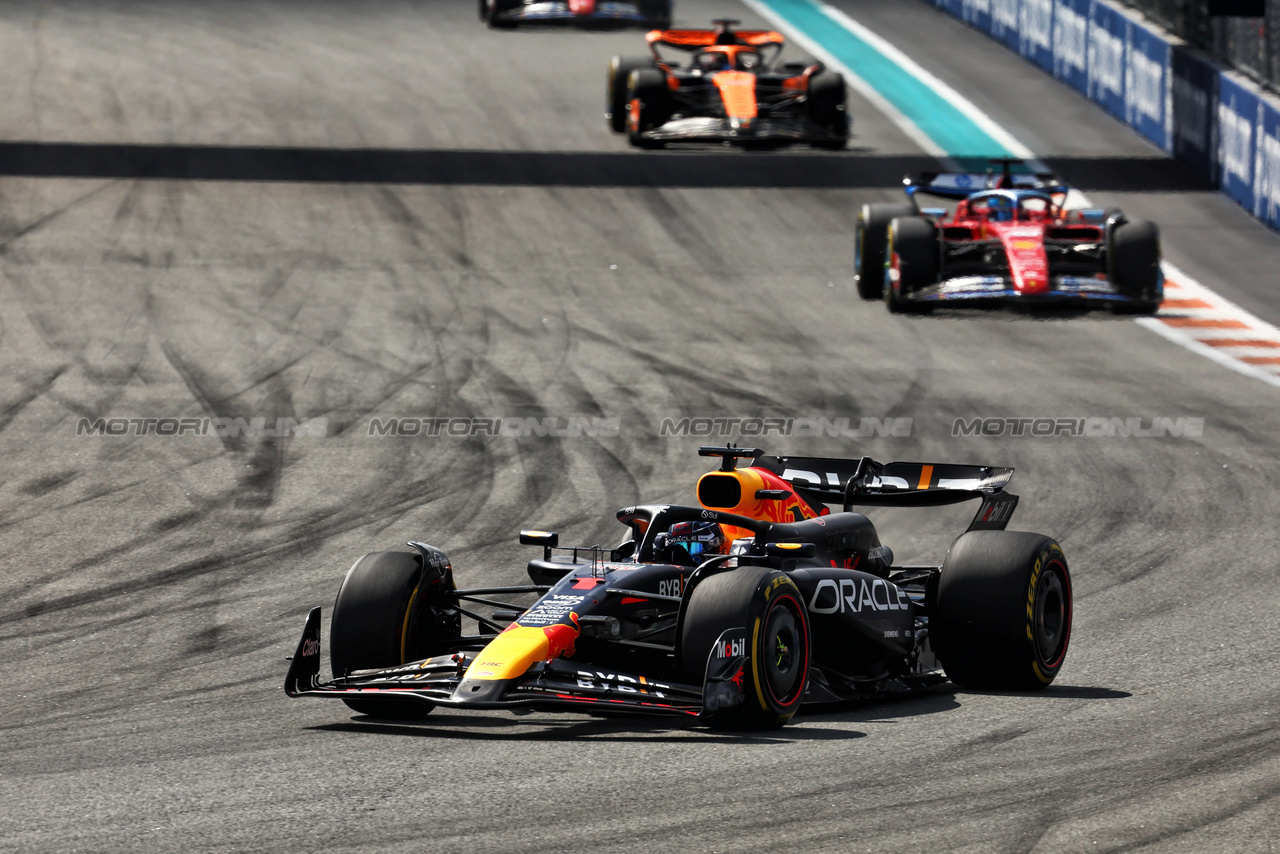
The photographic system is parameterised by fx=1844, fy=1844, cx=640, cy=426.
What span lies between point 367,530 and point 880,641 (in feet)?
17.9

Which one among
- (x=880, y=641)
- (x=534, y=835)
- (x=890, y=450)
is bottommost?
(x=890, y=450)

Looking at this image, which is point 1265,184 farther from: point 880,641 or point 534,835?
point 534,835

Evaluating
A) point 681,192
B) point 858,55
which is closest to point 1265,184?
point 681,192

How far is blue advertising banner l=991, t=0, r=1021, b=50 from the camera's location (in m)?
35.0

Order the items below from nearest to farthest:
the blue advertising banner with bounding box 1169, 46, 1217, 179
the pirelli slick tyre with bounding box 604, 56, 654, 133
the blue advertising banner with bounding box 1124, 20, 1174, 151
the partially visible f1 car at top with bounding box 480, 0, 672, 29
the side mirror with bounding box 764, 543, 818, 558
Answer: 1. the side mirror with bounding box 764, 543, 818, 558
2. the blue advertising banner with bounding box 1169, 46, 1217, 179
3. the pirelli slick tyre with bounding box 604, 56, 654, 133
4. the blue advertising banner with bounding box 1124, 20, 1174, 151
5. the partially visible f1 car at top with bounding box 480, 0, 672, 29

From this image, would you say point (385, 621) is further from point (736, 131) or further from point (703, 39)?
point (703, 39)

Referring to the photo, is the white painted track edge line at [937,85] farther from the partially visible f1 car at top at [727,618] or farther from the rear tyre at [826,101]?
the partially visible f1 car at top at [727,618]

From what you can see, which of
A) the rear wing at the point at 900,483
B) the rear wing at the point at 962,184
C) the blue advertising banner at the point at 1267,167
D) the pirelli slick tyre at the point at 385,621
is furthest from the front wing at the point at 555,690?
the blue advertising banner at the point at 1267,167

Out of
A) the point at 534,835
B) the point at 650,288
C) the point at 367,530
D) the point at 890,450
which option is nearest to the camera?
the point at 534,835

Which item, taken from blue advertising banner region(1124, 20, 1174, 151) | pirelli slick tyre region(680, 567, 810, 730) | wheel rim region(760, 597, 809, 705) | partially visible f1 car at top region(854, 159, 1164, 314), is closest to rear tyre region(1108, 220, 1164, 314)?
partially visible f1 car at top region(854, 159, 1164, 314)

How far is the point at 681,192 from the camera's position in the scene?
25.8m

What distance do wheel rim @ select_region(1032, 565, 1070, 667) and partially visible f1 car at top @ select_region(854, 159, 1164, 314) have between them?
1038cm

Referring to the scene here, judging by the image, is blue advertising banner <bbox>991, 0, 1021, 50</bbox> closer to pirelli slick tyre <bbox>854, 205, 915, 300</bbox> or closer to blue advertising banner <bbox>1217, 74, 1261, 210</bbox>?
blue advertising banner <bbox>1217, 74, 1261, 210</bbox>

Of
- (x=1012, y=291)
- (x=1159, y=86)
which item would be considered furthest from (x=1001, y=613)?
(x=1159, y=86)
